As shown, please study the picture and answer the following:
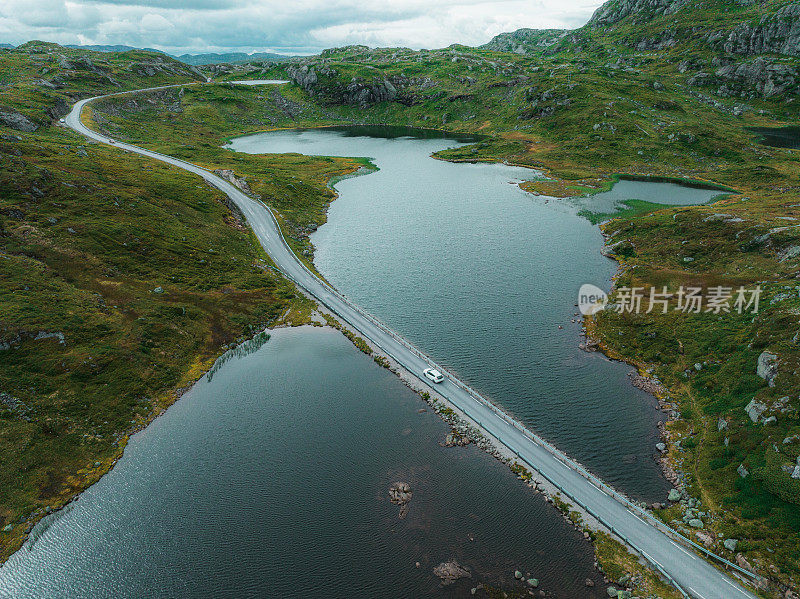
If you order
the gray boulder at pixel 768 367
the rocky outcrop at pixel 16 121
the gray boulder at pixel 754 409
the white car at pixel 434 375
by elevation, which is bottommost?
the white car at pixel 434 375

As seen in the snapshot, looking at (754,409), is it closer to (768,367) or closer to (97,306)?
(768,367)

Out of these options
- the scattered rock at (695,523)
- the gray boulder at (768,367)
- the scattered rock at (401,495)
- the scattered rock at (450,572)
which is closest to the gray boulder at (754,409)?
the gray boulder at (768,367)

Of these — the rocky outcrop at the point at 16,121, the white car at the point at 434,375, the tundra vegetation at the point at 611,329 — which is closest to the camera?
the tundra vegetation at the point at 611,329

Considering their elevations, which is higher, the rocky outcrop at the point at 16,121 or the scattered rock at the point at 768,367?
the rocky outcrop at the point at 16,121

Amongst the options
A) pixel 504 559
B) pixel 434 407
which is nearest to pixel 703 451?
pixel 504 559

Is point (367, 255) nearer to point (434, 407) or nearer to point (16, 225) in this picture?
point (434, 407)

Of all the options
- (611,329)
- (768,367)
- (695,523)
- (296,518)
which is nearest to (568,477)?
(695,523)

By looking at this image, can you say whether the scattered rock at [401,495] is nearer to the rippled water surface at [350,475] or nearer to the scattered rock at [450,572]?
the rippled water surface at [350,475]
